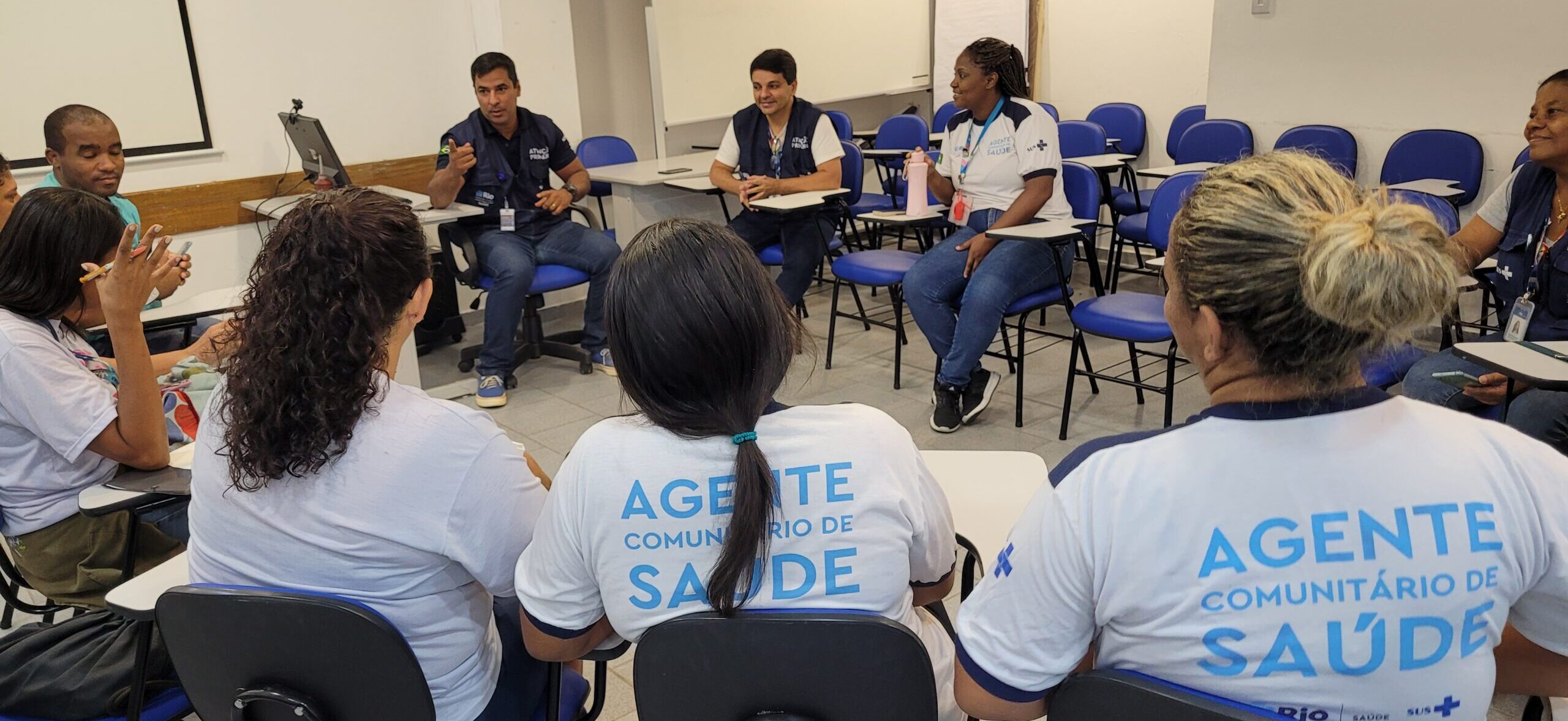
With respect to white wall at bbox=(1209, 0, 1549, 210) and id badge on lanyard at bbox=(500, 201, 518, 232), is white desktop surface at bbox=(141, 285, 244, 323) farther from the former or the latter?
white wall at bbox=(1209, 0, 1549, 210)

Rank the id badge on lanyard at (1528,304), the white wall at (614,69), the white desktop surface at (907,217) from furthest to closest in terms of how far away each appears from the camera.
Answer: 1. the white wall at (614,69)
2. the white desktop surface at (907,217)
3. the id badge on lanyard at (1528,304)

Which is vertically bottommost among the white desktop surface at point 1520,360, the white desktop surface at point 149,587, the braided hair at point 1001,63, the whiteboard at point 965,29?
the white desktop surface at point 149,587

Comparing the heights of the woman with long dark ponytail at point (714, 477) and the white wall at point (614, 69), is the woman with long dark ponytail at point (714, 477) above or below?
below

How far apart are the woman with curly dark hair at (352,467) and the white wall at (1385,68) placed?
4234 mm

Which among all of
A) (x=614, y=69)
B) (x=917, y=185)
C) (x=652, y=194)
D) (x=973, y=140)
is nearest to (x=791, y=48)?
(x=614, y=69)

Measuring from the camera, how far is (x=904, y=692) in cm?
108

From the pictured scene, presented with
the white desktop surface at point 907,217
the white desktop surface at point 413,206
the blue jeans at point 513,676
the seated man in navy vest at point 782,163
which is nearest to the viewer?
the blue jeans at point 513,676

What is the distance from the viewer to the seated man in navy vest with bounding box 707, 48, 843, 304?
4.31 metres

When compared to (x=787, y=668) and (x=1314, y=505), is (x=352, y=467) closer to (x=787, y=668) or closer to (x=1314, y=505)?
(x=787, y=668)

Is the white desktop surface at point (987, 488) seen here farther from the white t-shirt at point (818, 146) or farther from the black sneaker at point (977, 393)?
the white t-shirt at point (818, 146)

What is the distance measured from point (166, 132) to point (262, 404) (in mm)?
3787

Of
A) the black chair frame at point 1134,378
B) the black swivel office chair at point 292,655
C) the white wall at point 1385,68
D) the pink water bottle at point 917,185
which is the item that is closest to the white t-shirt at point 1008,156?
the pink water bottle at point 917,185

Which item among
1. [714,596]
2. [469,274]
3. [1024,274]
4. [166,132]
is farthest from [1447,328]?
[166,132]

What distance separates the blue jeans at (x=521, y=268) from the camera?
4016 mm
